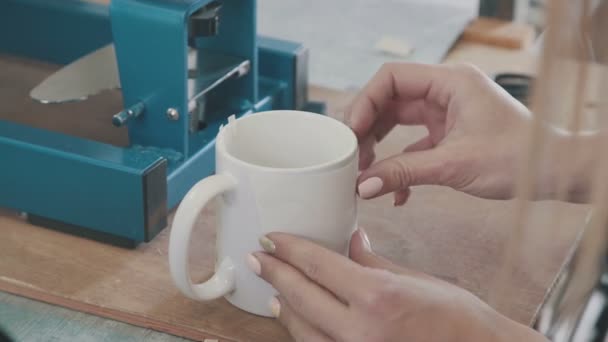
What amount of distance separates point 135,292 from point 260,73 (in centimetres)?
35

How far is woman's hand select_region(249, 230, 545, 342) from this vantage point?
1.93ft

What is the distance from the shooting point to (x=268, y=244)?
2.11 ft

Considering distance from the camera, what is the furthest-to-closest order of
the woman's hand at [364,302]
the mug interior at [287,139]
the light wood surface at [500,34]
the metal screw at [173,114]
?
the light wood surface at [500,34] → the metal screw at [173,114] → the mug interior at [287,139] → the woman's hand at [364,302]

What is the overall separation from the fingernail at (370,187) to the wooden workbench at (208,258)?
10 cm

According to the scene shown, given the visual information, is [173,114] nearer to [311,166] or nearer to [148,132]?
[148,132]

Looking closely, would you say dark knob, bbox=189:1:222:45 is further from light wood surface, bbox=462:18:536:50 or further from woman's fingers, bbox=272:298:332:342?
light wood surface, bbox=462:18:536:50

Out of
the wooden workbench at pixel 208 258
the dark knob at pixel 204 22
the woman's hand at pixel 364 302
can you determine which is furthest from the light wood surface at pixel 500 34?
the woman's hand at pixel 364 302

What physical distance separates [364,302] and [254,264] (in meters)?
0.10

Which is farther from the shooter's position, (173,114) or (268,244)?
(173,114)

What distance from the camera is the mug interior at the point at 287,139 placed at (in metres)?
0.69

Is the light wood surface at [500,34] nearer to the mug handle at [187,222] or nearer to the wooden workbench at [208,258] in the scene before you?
the wooden workbench at [208,258]

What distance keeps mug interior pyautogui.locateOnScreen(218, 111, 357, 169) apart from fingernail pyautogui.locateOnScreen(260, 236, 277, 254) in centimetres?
8

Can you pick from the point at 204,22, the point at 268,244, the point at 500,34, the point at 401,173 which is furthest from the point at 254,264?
the point at 500,34

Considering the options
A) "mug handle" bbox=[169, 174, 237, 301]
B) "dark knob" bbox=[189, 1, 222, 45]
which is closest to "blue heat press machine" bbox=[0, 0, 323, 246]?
"dark knob" bbox=[189, 1, 222, 45]
